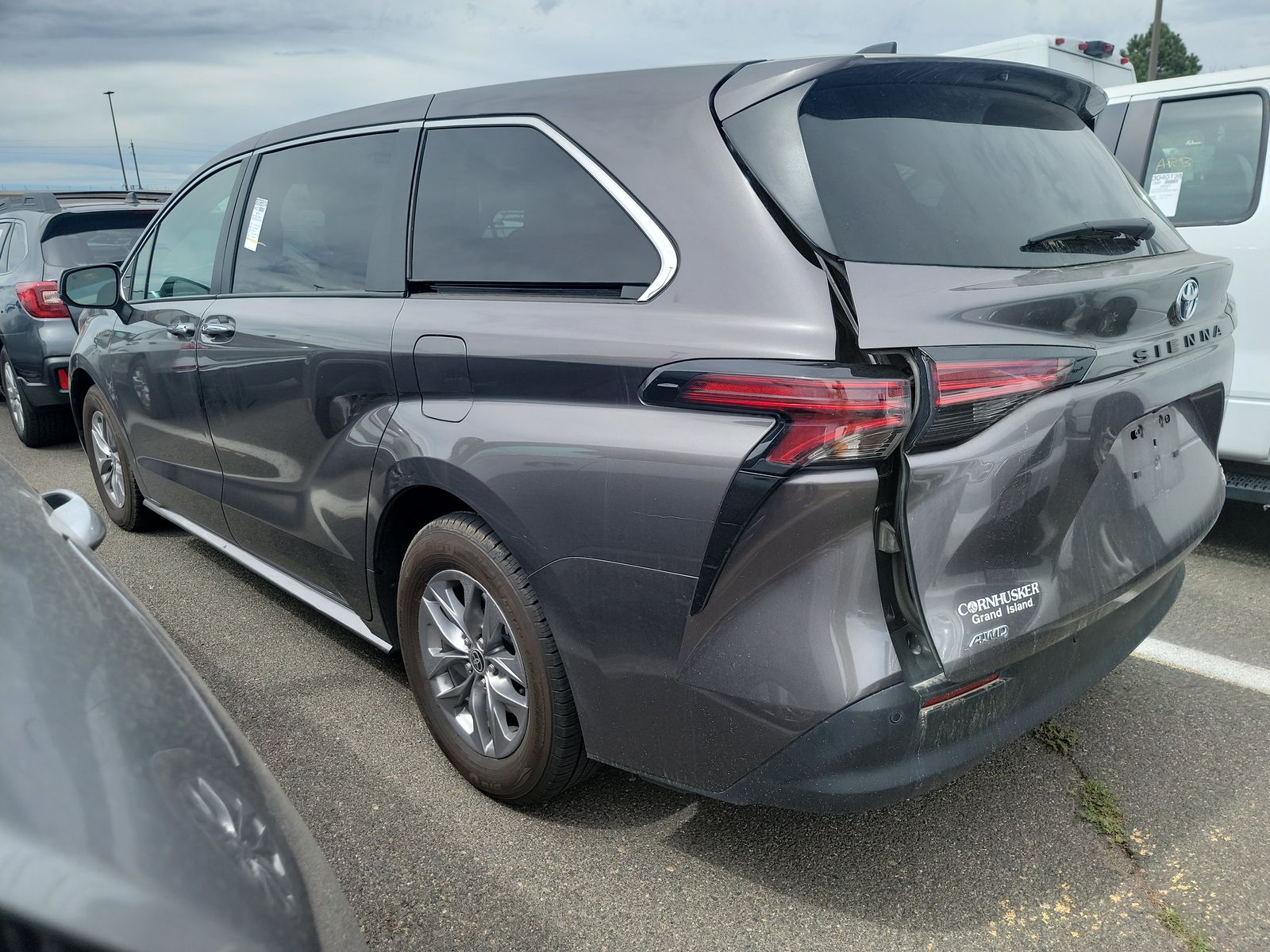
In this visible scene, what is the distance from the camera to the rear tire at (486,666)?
2289 millimetres

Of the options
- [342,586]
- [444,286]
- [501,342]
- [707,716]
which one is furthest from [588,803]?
[444,286]

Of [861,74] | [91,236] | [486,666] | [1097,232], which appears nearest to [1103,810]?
[1097,232]

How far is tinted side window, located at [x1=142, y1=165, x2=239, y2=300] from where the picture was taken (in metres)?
3.72

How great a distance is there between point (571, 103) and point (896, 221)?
86cm

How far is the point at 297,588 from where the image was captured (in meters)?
3.32

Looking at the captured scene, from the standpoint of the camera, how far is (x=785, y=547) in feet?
5.97

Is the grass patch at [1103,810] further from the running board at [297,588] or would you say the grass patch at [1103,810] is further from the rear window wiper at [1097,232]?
the running board at [297,588]

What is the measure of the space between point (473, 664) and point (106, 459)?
3240 millimetres

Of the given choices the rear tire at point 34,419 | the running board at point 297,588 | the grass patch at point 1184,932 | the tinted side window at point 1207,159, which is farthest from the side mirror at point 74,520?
the rear tire at point 34,419

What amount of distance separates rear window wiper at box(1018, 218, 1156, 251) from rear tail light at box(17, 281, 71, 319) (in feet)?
21.1

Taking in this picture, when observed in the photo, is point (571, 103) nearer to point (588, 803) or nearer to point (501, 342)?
point (501, 342)

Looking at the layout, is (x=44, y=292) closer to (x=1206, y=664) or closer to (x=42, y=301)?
(x=42, y=301)

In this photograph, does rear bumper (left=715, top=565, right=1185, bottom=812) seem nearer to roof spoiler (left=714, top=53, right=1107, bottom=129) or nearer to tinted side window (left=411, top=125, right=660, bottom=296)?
tinted side window (left=411, top=125, right=660, bottom=296)

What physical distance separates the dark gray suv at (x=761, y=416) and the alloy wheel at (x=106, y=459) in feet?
7.68
